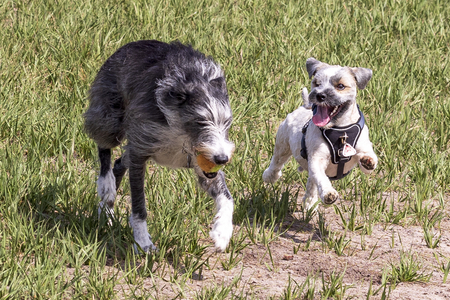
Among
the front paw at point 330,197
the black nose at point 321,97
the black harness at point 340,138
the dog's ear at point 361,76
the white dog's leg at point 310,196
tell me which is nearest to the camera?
the front paw at point 330,197

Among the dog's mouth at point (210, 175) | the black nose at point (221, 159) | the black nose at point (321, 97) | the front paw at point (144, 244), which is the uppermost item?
the black nose at point (321, 97)

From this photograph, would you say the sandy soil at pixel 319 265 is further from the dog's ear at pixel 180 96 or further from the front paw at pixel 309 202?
the dog's ear at pixel 180 96

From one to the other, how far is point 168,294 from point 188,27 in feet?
16.7

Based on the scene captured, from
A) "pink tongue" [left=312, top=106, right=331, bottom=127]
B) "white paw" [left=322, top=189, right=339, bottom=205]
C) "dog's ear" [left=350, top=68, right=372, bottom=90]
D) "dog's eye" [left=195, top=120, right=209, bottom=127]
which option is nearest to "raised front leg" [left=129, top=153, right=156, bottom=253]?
"dog's eye" [left=195, top=120, right=209, bottom=127]

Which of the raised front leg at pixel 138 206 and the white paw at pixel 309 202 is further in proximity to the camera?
the white paw at pixel 309 202

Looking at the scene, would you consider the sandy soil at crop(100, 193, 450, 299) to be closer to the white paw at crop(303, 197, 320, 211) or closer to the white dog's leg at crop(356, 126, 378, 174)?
the white paw at crop(303, 197, 320, 211)

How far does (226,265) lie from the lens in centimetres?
434

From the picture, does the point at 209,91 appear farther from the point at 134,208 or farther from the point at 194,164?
the point at 134,208

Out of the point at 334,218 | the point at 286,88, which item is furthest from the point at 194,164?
the point at 286,88

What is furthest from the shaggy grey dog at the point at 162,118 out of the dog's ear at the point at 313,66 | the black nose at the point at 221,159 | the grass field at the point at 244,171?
the dog's ear at the point at 313,66

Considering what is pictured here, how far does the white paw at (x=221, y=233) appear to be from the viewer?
395cm

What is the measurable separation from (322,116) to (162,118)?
131 cm

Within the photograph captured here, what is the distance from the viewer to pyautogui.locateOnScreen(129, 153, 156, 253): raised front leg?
14.1 ft

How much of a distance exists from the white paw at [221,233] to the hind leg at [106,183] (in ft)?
3.37
